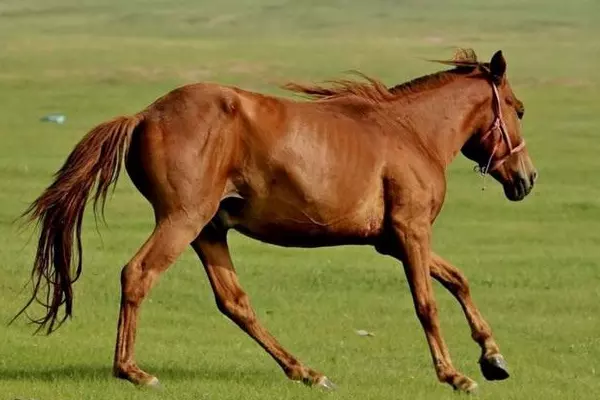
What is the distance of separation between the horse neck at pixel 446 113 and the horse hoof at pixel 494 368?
4.26 feet

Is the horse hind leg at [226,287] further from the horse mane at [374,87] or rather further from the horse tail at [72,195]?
the horse mane at [374,87]

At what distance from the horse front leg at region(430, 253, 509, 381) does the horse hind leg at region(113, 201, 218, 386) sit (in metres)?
1.80

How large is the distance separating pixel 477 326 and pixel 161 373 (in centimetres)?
204

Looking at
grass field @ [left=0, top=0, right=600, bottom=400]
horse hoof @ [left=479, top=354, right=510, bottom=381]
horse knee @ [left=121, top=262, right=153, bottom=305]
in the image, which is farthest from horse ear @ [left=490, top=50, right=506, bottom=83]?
horse knee @ [left=121, top=262, right=153, bottom=305]

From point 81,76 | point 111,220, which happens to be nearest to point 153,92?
point 81,76

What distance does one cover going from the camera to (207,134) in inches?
365

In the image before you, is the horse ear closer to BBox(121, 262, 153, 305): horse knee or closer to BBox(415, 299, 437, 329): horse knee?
BBox(415, 299, 437, 329): horse knee

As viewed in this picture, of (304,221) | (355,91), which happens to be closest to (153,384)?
(304,221)

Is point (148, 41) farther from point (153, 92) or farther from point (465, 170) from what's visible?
point (465, 170)

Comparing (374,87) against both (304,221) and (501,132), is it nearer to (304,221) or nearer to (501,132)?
(501,132)

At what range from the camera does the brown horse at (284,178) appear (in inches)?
362

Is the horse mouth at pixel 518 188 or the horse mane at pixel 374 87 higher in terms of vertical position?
the horse mane at pixel 374 87

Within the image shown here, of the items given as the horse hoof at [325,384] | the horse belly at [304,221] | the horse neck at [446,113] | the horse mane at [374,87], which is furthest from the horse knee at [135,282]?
the horse neck at [446,113]

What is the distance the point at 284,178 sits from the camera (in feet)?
31.1
